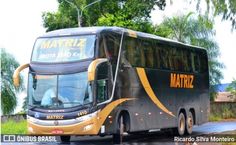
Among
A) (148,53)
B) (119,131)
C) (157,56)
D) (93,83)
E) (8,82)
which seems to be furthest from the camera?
(8,82)

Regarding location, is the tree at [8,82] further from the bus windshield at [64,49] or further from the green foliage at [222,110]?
the bus windshield at [64,49]

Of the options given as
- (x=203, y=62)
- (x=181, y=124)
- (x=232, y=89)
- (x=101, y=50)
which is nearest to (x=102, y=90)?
(x=101, y=50)

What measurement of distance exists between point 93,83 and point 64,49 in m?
1.61

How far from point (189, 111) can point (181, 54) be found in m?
2.81

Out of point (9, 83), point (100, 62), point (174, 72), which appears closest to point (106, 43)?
point (100, 62)

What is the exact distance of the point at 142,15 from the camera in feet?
143

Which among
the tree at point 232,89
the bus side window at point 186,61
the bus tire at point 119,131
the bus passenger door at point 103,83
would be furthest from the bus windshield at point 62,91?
the tree at point 232,89

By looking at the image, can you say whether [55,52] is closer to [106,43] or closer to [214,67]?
[106,43]

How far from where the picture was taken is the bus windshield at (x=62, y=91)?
17234mm

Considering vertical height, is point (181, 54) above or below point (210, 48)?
below

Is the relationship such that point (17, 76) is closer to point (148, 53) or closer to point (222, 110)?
point (148, 53)

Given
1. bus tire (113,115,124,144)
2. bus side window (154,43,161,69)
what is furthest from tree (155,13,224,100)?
bus tire (113,115,124,144)

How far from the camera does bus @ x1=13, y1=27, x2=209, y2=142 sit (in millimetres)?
17219

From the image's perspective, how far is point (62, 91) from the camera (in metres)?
17.4
